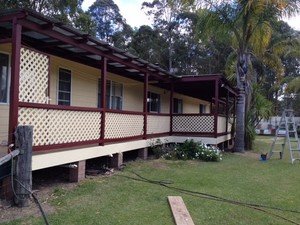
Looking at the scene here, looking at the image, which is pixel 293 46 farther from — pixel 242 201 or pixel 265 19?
pixel 242 201

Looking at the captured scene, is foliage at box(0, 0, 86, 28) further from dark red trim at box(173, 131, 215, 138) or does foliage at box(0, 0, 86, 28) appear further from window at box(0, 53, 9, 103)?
dark red trim at box(173, 131, 215, 138)

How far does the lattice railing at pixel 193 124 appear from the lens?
14.4m

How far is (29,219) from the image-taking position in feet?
16.7

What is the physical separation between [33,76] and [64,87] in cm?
395

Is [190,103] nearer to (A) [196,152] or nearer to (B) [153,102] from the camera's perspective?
(B) [153,102]

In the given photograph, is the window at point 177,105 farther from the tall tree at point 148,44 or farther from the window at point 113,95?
the tall tree at point 148,44

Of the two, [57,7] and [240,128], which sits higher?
[57,7]

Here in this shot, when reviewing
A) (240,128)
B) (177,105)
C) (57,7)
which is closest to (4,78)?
(57,7)

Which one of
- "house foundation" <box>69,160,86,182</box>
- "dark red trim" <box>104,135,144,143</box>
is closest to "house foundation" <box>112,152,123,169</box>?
"dark red trim" <box>104,135,144,143</box>

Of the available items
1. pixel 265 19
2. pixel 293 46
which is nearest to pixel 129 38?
pixel 293 46

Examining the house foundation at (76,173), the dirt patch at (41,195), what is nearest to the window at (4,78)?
the dirt patch at (41,195)

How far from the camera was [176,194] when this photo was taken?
→ 6.94 meters

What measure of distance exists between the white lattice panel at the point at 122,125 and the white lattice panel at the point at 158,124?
2.54ft

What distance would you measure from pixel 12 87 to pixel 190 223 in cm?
388
